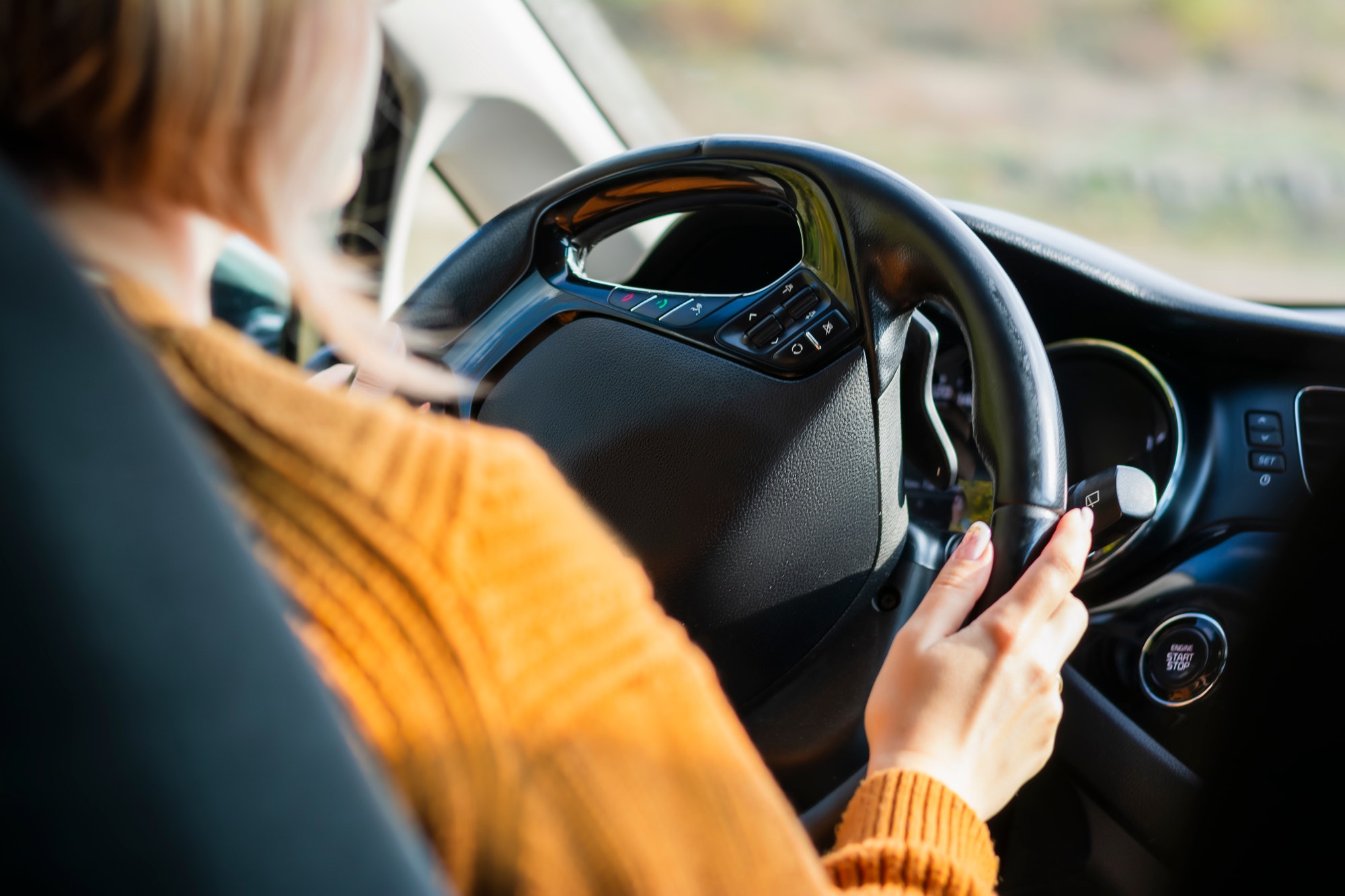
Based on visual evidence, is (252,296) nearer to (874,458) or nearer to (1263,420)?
(874,458)

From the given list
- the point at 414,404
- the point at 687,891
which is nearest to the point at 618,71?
the point at 414,404

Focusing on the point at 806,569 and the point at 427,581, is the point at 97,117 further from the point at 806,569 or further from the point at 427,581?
the point at 806,569

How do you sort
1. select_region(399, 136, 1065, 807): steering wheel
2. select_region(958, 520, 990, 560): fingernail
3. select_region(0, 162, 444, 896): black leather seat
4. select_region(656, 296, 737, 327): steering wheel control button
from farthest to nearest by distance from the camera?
select_region(656, 296, 737, 327): steering wheel control button < select_region(399, 136, 1065, 807): steering wheel < select_region(958, 520, 990, 560): fingernail < select_region(0, 162, 444, 896): black leather seat

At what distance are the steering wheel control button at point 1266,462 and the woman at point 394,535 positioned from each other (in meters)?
0.99

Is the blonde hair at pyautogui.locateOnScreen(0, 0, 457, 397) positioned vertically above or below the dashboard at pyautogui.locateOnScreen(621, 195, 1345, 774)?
above

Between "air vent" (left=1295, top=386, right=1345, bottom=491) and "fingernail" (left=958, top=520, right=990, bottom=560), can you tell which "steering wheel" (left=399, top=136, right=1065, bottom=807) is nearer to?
"fingernail" (left=958, top=520, right=990, bottom=560)

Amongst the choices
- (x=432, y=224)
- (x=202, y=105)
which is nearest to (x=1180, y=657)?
(x=202, y=105)

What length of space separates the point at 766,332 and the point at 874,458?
6.6 inches

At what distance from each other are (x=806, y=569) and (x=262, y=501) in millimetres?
739

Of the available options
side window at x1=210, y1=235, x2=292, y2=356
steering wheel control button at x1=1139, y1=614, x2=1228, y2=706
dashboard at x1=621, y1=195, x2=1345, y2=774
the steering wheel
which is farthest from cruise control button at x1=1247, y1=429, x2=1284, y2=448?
side window at x1=210, y1=235, x2=292, y2=356

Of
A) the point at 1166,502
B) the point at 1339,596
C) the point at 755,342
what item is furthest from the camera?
the point at 1166,502

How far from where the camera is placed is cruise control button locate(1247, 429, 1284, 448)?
130 centimetres

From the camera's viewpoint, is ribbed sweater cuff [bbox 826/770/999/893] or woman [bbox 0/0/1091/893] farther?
ribbed sweater cuff [bbox 826/770/999/893]

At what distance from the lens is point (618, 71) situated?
1995 millimetres
